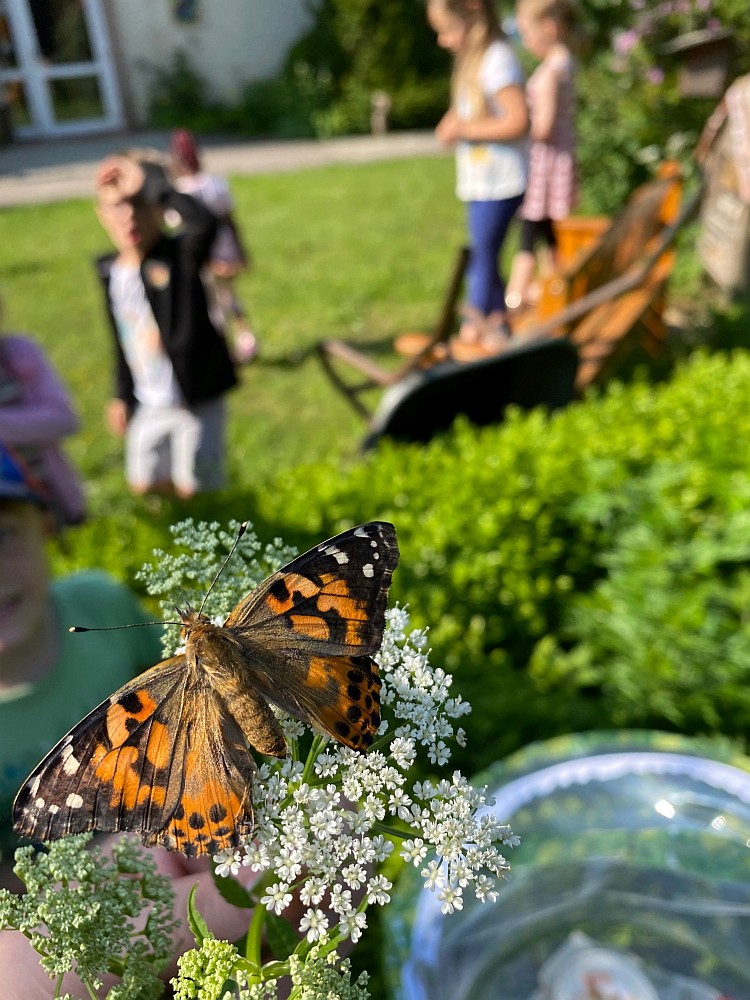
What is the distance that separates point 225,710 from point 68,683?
1228 millimetres

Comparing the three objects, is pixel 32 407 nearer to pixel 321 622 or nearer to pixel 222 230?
pixel 321 622

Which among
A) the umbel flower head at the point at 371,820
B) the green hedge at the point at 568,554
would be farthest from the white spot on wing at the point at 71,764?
the green hedge at the point at 568,554

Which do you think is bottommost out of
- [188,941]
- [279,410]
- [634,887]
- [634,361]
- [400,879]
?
[279,410]

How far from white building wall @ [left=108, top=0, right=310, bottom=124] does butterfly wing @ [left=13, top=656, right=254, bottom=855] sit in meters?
11.1

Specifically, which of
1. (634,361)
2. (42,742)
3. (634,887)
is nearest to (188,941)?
(42,742)

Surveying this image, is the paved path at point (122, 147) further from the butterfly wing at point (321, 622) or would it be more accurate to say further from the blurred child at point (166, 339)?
the butterfly wing at point (321, 622)

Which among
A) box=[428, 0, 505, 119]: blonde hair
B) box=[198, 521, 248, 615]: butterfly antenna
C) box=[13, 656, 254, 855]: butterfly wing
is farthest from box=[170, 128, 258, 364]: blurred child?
box=[13, 656, 254, 855]: butterfly wing

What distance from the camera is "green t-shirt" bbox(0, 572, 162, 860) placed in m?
1.65

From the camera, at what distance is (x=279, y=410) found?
23.7ft

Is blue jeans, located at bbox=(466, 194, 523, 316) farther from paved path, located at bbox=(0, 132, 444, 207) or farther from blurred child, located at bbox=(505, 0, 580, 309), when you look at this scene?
paved path, located at bbox=(0, 132, 444, 207)

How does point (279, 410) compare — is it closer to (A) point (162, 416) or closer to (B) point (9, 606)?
(A) point (162, 416)

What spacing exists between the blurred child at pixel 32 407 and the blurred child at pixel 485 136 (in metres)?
3.09

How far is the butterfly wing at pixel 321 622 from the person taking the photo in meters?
0.80

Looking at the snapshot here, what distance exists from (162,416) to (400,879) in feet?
10.1
